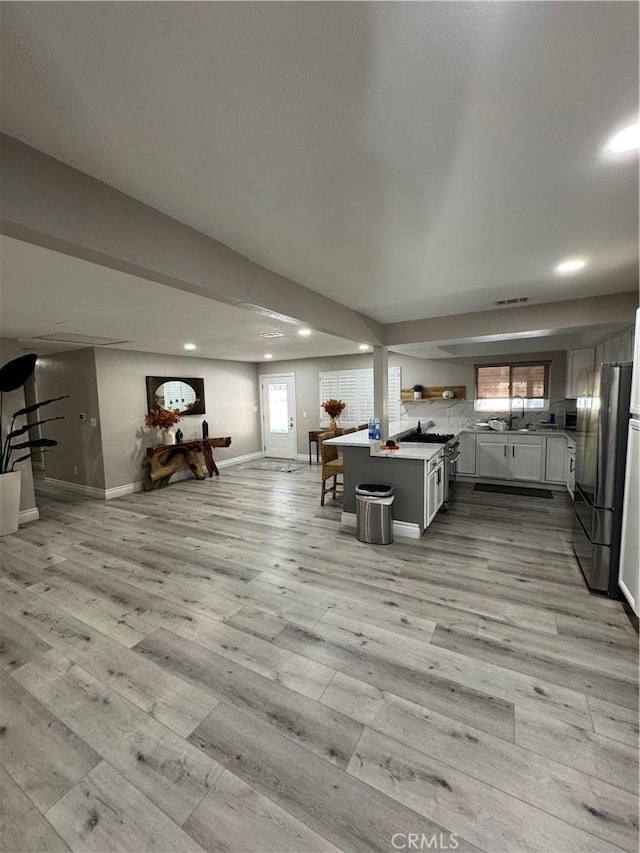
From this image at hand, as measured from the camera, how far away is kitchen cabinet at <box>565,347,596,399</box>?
197 inches

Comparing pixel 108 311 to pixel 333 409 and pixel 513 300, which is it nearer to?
pixel 513 300

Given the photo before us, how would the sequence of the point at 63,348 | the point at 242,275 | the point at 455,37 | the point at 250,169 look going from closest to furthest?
the point at 455,37 < the point at 250,169 < the point at 242,275 < the point at 63,348

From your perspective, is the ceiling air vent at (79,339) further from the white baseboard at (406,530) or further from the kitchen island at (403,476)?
the white baseboard at (406,530)

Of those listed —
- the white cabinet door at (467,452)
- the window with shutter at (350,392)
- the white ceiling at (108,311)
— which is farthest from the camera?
the window with shutter at (350,392)

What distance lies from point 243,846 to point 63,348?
6.34m

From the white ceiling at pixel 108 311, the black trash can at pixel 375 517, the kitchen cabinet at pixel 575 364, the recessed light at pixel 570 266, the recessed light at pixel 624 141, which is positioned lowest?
the black trash can at pixel 375 517

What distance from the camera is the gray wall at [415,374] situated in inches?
230

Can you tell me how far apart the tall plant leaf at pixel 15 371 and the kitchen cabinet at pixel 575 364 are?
22.9 ft

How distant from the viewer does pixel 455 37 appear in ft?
2.96

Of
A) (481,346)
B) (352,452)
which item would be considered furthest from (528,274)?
(481,346)

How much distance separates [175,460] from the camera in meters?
6.46

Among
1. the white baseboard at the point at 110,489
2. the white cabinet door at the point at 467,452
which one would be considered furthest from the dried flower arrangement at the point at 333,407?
the white baseboard at the point at 110,489

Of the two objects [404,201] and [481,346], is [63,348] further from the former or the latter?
[481,346]

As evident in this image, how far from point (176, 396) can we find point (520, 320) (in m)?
5.79
